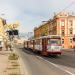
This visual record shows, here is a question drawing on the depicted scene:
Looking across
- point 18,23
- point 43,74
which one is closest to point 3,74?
point 43,74

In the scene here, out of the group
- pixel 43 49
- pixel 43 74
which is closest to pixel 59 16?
pixel 43 49

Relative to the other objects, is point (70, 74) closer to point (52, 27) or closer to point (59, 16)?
point (59, 16)

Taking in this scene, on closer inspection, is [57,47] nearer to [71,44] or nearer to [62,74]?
[62,74]

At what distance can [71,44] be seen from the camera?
11975cm

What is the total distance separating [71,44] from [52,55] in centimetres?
6867

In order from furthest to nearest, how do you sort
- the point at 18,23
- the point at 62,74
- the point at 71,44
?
the point at 71,44 < the point at 18,23 < the point at 62,74

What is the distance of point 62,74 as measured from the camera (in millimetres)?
21922

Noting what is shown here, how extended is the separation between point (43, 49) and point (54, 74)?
27.7m

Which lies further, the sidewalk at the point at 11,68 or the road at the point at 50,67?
the road at the point at 50,67

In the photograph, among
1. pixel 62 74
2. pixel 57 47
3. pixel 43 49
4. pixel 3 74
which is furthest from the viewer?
pixel 43 49

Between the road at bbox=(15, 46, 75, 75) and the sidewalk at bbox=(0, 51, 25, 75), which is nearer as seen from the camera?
the sidewalk at bbox=(0, 51, 25, 75)

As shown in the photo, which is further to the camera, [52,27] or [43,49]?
[52,27]

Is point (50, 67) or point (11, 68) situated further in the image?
point (50, 67)

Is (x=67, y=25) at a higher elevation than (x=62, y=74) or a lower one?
higher
